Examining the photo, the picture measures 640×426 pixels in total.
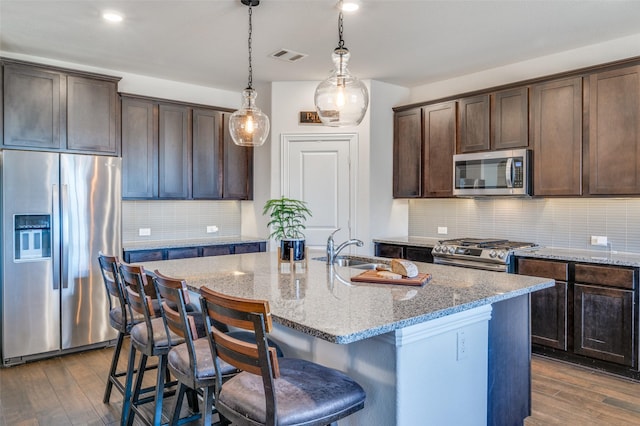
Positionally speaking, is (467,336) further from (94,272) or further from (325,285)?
(94,272)

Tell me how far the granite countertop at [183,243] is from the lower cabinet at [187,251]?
0.03 metres

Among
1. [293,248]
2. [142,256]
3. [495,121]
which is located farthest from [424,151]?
[142,256]

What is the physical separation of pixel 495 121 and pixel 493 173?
54 centimetres

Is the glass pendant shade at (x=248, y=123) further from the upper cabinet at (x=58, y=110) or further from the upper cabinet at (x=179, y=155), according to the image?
the upper cabinet at (x=179, y=155)

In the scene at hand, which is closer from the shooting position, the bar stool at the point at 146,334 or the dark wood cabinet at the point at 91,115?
the bar stool at the point at 146,334

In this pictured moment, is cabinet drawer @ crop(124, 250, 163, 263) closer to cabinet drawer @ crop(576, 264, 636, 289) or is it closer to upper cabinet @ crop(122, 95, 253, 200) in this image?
upper cabinet @ crop(122, 95, 253, 200)

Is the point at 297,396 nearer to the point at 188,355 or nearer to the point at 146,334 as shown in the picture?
the point at 188,355

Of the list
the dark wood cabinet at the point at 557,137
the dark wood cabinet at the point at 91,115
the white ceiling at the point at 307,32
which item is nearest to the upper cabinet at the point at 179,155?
the dark wood cabinet at the point at 91,115

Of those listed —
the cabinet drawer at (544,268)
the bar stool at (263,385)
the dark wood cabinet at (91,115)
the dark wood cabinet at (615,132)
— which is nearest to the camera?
the bar stool at (263,385)

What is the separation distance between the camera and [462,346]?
1.97m

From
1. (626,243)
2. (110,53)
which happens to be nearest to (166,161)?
(110,53)

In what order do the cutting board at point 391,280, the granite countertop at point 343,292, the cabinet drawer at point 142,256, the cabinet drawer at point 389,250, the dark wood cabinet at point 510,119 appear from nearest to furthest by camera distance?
the granite countertop at point 343,292 → the cutting board at point 391,280 → the dark wood cabinet at point 510,119 → the cabinet drawer at point 142,256 → the cabinet drawer at point 389,250

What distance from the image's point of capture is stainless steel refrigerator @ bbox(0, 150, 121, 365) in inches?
146

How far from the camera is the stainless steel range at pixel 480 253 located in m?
3.99
